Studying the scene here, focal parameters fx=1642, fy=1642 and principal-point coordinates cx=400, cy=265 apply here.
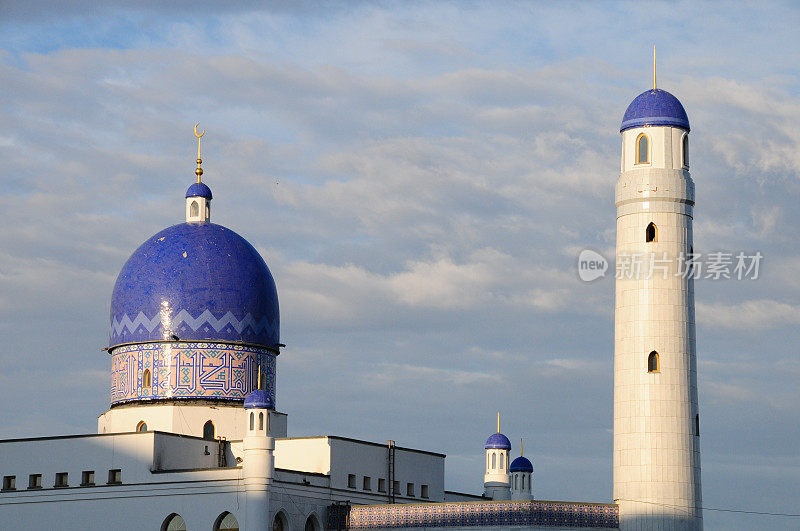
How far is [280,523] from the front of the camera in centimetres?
4812

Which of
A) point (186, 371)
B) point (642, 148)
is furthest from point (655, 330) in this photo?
point (186, 371)

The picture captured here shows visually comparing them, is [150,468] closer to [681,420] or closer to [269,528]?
[269,528]

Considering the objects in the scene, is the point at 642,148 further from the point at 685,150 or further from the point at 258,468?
the point at 258,468

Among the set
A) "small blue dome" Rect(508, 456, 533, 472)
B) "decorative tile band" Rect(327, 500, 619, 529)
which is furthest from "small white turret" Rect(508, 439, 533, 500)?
"decorative tile band" Rect(327, 500, 619, 529)

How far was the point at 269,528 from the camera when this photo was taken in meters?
47.0

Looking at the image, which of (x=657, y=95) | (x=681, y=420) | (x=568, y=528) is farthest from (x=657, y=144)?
(x=568, y=528)

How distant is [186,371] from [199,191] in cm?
682

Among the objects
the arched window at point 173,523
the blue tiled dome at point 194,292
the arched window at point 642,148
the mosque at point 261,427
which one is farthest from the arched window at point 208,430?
the arched window at point 642,148

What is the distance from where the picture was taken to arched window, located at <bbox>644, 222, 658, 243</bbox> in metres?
47.7

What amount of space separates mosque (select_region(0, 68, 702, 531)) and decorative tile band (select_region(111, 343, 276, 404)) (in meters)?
0.05

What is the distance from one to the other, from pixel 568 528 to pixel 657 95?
13.0 metres

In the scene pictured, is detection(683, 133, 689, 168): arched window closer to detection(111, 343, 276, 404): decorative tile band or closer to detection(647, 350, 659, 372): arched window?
detection(647, 350, 659, 372): arched window

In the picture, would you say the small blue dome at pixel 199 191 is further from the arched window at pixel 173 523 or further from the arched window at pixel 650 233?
the arched window at pixel 650 233

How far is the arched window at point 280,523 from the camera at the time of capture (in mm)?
47906
